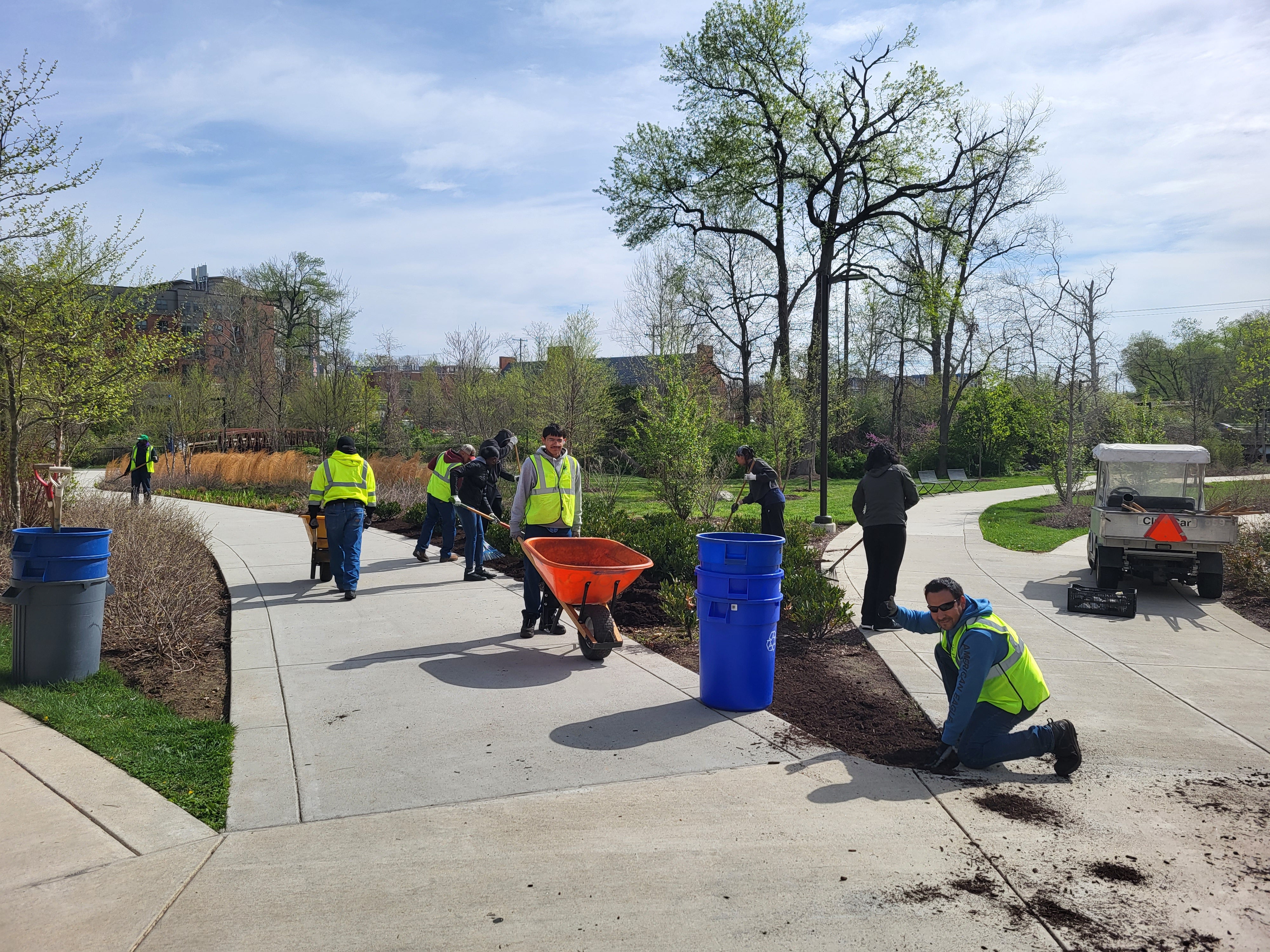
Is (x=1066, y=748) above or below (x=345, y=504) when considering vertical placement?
below

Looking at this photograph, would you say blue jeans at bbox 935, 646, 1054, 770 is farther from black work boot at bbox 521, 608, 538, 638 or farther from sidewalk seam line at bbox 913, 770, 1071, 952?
black work boot at bbox 521, 608, 538, 638

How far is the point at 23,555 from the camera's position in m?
5.79

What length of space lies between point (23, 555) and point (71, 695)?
0.95 metres

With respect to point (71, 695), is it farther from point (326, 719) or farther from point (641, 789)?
point (641, 789)

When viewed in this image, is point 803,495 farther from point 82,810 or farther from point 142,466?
point 82,810

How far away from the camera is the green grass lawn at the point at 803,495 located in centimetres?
2062

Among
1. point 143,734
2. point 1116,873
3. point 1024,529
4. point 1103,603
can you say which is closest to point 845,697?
point 1116,873

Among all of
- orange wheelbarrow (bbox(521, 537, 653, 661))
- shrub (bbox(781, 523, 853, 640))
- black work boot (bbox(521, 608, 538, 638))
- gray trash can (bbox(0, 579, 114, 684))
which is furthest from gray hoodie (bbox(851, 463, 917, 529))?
gray trash can (bbox(0, 579, 114, 684))

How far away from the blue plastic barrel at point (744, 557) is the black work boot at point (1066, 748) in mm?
1792

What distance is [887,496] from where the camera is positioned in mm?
8820

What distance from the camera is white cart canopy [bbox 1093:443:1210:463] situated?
12.1m

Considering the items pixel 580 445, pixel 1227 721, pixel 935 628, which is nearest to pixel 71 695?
pixel 935 628

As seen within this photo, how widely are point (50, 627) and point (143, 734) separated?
1351mm

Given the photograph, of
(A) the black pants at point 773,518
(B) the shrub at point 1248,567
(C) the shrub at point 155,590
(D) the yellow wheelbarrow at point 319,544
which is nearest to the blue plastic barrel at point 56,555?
(C) the shrub at point 155,590
